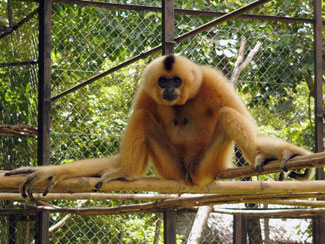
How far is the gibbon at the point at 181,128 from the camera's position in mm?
3404

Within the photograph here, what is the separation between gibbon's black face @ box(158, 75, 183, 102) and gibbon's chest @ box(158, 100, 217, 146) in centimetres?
17

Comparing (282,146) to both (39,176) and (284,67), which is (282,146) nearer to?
(39,176)

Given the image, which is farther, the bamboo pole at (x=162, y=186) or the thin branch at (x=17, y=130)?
the thin branch at (x=17, y=130)

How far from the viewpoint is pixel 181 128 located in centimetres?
389

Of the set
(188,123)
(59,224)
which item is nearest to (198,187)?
(188,123)

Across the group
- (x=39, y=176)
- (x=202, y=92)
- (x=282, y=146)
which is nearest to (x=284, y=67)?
(x=202, y=92)

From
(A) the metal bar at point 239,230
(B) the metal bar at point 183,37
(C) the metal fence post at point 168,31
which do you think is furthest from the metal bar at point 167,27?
(A) the metal bar at point 239,230

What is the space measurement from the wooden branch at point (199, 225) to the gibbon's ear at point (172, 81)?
6.36 feet

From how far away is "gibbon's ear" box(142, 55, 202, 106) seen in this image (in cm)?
382

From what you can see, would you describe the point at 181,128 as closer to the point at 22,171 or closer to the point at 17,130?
the point at 22,171

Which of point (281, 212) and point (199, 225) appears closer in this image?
point (281, 212)

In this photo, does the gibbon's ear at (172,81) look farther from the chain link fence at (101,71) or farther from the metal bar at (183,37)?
the chain link fence at (101,71)

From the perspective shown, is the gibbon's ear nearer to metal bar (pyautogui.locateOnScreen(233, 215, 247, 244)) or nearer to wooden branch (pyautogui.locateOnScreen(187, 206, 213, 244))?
wooden branch (pyautogui.locateOnScreen(187, 206, 213, 244))

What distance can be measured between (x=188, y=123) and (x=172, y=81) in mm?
359
